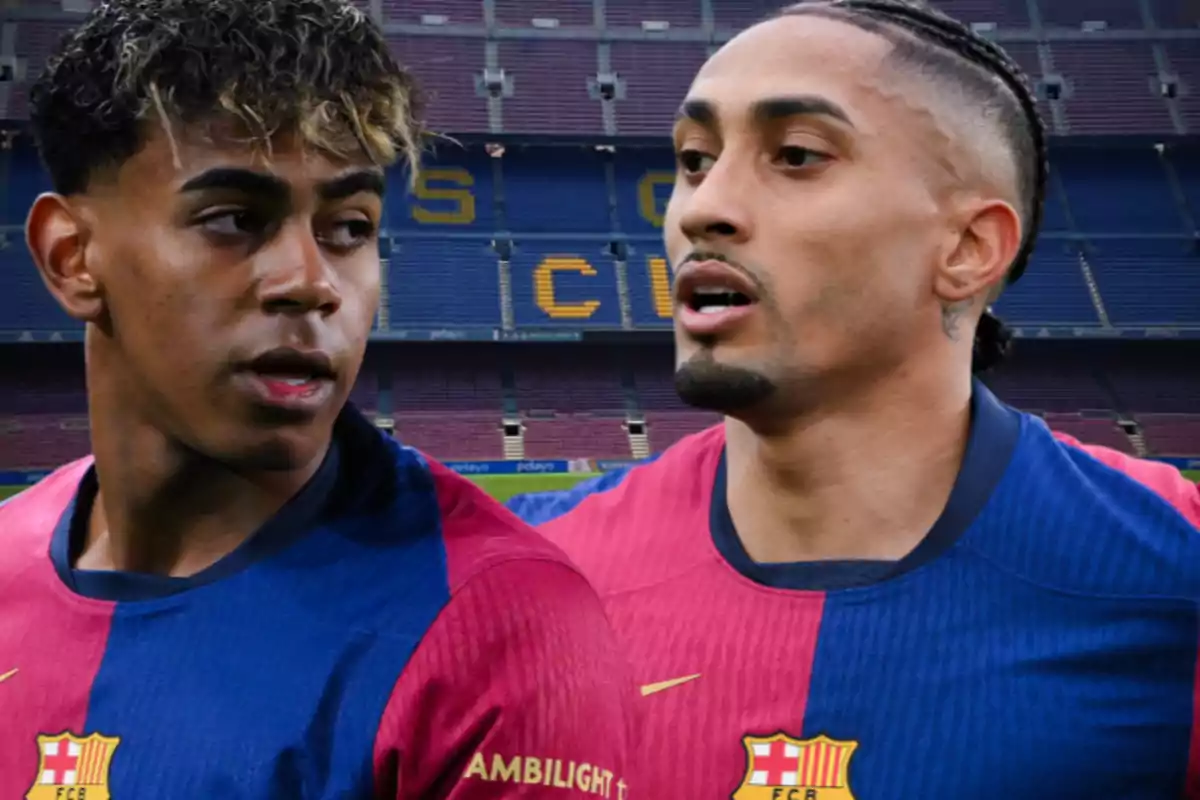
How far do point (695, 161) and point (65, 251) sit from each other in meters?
1.01

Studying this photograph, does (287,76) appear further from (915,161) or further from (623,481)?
(623,481)

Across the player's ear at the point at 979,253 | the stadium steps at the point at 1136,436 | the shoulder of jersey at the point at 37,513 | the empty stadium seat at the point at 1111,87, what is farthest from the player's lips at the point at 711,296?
the empty stadium seat at the point at 1111,87

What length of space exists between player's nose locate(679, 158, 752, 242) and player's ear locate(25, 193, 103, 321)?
35.2 inches

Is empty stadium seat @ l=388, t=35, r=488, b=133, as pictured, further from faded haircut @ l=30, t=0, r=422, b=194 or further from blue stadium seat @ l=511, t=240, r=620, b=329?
faded haircut @ l=30, t=0, r=422, b=194

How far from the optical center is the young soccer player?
1521mm

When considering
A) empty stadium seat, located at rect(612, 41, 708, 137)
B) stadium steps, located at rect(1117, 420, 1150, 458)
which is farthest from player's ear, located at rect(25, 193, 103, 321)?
empty stadium seat, located at rect(612, 41, 708, 137)

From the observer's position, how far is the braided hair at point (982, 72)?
2197 mm

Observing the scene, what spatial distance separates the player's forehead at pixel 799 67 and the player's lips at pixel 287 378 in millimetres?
869

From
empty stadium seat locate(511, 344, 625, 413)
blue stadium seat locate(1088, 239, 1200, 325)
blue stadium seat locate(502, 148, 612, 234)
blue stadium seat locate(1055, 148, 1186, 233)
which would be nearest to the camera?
empty stadium seat locate(511, 344, 625, 413)

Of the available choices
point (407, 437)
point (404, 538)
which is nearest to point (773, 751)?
point (404, 538)

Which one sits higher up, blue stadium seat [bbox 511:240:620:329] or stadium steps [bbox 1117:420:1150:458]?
blue stadium seat [bbox 511:240:620:329]

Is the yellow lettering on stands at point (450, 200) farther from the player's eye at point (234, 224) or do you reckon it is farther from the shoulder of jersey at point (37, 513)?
the player's eye at point (234, 224)

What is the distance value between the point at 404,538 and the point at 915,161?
3.41 ft

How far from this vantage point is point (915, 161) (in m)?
2.11
